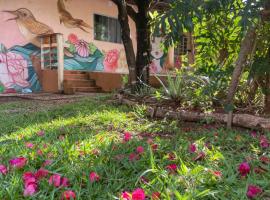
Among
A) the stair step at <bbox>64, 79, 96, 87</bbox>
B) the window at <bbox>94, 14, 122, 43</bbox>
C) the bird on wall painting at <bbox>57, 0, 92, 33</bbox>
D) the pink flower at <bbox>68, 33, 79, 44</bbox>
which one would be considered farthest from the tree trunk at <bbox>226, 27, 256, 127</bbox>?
the window at <bbox>94, 14, 122, 43</bbox>

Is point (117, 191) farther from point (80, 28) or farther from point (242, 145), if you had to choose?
point (80, 28)

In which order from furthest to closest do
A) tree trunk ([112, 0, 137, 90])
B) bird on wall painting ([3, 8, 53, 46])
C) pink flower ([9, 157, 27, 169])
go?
1. bird on wall painting ([3, 8, 53, 46])
2. tree trunk ([112, 0, 137, 90])
3. pink flower ([9, 157, 27, 169])

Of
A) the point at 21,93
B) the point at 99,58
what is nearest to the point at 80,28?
the point at 99,58

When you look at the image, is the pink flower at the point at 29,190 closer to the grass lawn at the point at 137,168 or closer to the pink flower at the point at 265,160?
the grass lawn at the point at 137,168

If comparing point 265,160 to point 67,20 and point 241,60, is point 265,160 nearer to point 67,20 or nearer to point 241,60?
point 241,60

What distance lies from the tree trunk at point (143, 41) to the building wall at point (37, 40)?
485 cm

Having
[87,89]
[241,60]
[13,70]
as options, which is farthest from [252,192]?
[87,89]

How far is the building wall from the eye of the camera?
11.2m

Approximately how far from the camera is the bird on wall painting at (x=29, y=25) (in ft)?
37.3

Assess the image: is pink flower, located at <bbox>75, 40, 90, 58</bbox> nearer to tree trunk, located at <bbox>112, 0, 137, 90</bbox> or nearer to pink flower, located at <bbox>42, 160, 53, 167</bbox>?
tree trunk, located at <bbox>112, 0, 137, 90</bbox>

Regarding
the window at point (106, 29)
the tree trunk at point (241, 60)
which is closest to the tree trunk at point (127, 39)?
the tree trunk at point (241, 60)

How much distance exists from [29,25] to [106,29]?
132 inches

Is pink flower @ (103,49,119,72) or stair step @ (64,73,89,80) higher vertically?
pink flower @ (103,49,119,72)

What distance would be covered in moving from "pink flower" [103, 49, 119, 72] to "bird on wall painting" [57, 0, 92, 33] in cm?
140
